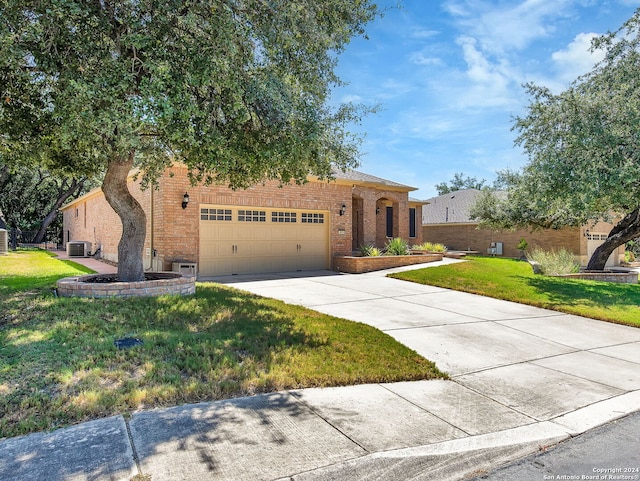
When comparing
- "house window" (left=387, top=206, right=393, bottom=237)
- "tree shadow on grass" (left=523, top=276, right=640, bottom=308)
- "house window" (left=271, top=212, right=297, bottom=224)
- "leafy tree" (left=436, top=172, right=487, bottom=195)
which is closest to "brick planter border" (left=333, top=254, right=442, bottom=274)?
"house window" (left=271, top=212, right=297, bottom=224)

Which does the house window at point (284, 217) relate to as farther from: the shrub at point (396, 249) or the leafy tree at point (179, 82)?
the leafy tree at point (179, 82)

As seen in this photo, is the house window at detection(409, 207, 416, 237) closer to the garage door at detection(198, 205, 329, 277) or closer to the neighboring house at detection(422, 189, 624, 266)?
the neighboring house at detection(422, 189, 624, 266)

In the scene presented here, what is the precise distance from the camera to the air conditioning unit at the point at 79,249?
21609 millimetres

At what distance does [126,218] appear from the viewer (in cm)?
841


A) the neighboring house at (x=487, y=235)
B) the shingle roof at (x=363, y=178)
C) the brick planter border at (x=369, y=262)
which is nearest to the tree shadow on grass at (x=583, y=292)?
the brick planter border at (x=369, y=262)

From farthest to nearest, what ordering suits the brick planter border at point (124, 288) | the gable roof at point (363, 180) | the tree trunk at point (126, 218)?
the gable roof at point (363, 180), the tree trunk at point (126, 218), the brick planter border at point (124, 288)

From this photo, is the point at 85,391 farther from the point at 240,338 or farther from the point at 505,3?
the point at 505,3

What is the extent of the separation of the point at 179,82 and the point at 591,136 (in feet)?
33.1

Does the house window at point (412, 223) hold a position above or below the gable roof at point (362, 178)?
below

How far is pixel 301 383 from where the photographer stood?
430 cm

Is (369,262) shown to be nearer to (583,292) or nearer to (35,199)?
(583,292)

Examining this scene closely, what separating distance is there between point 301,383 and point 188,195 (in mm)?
9843

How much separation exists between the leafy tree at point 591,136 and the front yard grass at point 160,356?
7736 mm

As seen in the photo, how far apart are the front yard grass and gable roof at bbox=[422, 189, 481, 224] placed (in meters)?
22.5
